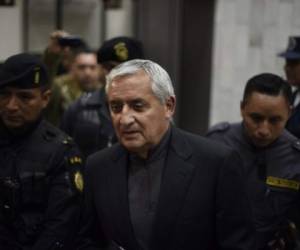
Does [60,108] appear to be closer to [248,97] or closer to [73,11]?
[248,97]

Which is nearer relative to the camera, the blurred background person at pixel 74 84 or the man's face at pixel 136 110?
the man's face at pixel 136 110

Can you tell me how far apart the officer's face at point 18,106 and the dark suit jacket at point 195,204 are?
636 millimetres

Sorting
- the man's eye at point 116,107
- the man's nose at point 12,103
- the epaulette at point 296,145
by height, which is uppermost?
the man's eye at point 116,107

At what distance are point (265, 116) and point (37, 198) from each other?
111 centimetres

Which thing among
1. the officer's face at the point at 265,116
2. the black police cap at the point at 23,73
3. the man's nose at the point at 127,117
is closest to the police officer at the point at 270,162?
the officer's face at the point at 265,116

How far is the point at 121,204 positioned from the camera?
94.1 inches

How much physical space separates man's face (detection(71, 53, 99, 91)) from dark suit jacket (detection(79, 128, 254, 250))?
11.4 feet

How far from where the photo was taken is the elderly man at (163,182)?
229 centimetres

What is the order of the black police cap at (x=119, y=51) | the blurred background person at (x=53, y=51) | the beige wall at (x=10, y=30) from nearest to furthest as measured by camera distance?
the black police cap at (x=119, y=51)
the blurred background person at (x=53, y=51)
the beige wall at (x=10, y=30)

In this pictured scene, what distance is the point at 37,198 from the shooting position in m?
2.76

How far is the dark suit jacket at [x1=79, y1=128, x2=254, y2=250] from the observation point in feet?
7.63

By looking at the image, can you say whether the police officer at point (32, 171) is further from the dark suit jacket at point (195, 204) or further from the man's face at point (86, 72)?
the man's face at point (86, 72)

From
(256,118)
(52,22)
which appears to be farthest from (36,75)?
(52,22)

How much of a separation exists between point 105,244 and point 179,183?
444mm
